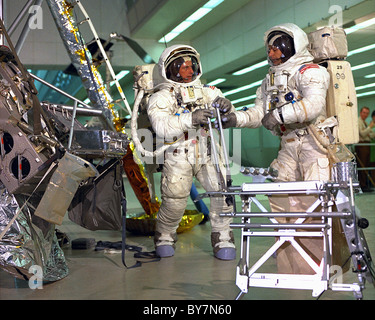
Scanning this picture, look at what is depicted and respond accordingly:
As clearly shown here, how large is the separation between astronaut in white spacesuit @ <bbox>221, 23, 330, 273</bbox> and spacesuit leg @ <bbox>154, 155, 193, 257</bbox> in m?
0.68

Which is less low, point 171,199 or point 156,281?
point 171,199

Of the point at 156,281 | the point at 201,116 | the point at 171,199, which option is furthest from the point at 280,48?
the point at 156,281

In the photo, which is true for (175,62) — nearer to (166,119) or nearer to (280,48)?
(166,119)

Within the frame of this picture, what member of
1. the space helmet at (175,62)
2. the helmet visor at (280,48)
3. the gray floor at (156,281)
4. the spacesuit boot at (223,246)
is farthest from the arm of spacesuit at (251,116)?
the gray floor at (156,281)

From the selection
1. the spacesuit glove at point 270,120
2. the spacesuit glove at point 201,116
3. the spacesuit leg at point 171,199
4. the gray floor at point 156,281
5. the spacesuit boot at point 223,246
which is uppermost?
the spacesuit glove at point 201,116

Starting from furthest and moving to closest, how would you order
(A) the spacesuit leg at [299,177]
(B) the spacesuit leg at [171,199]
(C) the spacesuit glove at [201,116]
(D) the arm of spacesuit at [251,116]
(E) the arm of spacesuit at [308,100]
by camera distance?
(B) the spacesuit leg at [171,199] < (D) the arm of spacesuit at [251,116] < (C) the spacesuit glove at [201,116] < (E) the arm of spacesuit at [308,100] < (A) the spacesuit leg at [299,177]

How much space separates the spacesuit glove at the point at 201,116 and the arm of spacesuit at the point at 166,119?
0.06 meters

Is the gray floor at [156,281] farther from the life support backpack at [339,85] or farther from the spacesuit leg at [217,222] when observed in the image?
the life support backpack at [339,85]

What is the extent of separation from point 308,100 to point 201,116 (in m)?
0.73

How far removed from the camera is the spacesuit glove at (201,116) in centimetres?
349

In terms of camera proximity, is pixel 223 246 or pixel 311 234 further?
pixel 223 246

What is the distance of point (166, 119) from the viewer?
12.6 feet

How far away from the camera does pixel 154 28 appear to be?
30.0 ft

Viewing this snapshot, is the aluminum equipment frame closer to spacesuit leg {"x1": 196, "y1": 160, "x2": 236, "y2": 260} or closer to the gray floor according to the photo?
the gray floor
